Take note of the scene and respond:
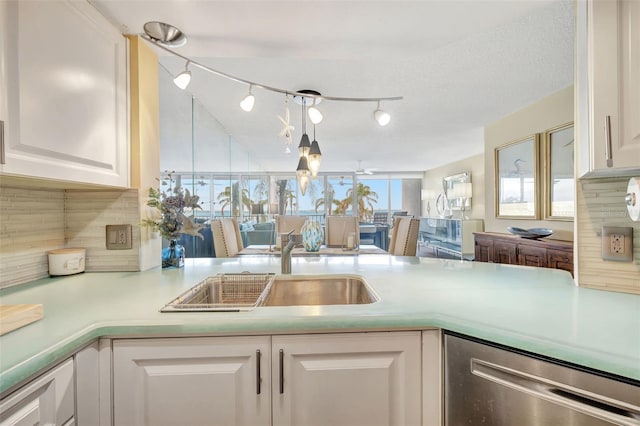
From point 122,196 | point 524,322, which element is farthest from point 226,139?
point 524,322

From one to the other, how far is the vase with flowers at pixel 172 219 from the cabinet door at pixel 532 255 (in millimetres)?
2767

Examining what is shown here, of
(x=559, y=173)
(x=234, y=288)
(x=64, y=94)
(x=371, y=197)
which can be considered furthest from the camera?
(x=371, y=197)

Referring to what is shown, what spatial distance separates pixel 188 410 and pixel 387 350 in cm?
60

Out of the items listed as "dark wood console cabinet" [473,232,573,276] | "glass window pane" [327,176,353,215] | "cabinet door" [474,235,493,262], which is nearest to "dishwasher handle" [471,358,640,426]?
"dark wood console cabinet" [473,232,573,276]

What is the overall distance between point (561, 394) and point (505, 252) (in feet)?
8.66

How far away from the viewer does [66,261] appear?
1.31 meters

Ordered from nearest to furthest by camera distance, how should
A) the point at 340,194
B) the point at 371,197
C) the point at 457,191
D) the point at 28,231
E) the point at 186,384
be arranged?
the point at 186,384 < the point at 28,231 < the point at 457,191 < the point at 340,194 < the point at 371,197

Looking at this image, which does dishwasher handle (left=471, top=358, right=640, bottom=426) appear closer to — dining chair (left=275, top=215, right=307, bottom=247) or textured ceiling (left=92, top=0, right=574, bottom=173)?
textured ceiling (left=92, top=0, right=574, bottom=173)

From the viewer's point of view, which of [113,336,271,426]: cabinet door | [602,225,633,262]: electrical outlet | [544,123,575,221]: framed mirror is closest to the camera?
[113,336,271,426]: cabinet door

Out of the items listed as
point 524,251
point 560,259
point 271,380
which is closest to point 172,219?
point 271,380

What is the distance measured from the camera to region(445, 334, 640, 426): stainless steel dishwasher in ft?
2.05

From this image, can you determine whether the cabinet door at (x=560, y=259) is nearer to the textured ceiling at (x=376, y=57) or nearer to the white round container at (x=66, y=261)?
the textured ceiling at (x=376, y=57)

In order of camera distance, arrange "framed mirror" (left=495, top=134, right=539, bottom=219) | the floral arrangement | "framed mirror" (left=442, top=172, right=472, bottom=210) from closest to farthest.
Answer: the floral arrangement → "framed mirror" (left=495, top=134, right=539, bottom=219) → "framed mirror" (left=442, top=172, right=472, bottom=210)

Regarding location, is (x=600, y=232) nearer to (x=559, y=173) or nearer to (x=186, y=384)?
(x=186, y=384)
